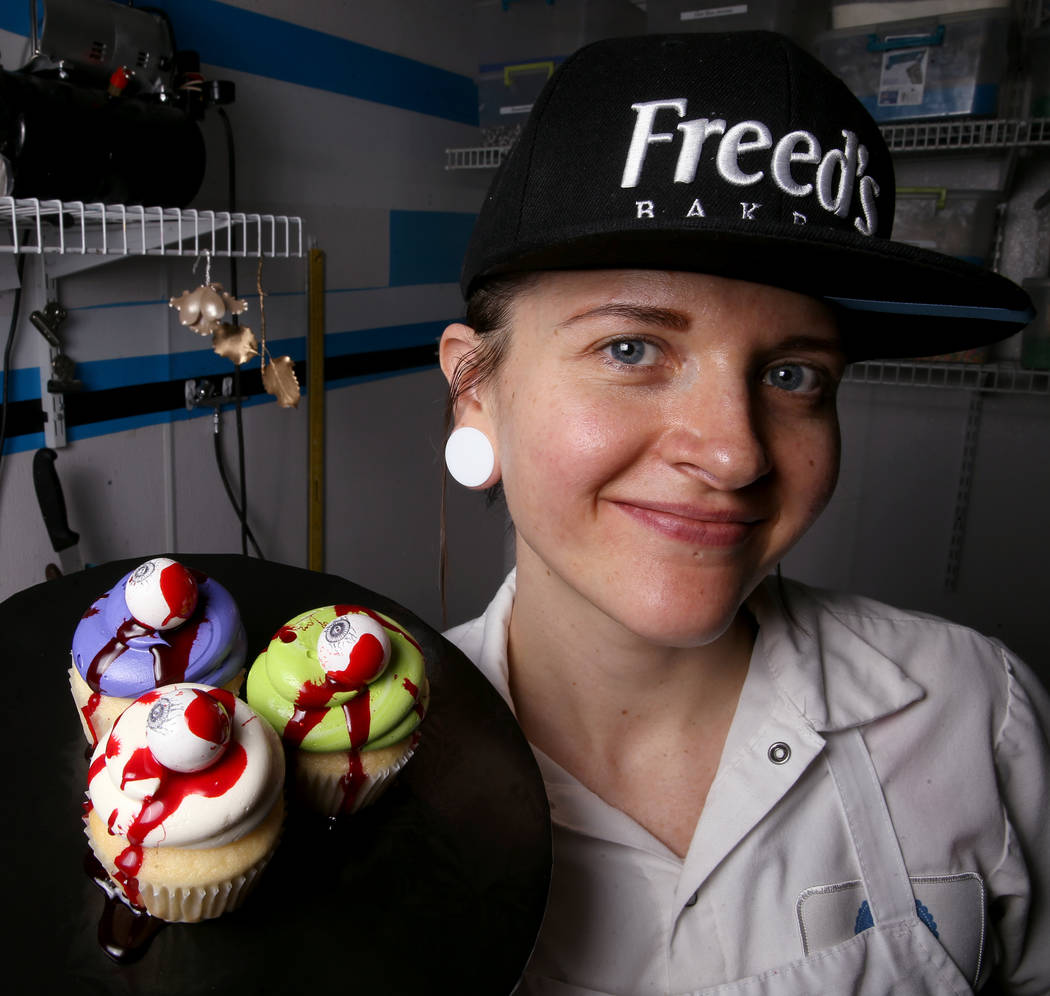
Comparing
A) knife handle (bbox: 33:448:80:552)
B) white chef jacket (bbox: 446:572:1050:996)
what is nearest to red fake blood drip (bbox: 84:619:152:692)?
white chef jacket (bbox: 446:572:1050:996)

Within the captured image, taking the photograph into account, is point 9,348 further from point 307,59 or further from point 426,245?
point 426,245

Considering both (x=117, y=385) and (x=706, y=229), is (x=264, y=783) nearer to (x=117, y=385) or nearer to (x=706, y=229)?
(x=706, y=229)

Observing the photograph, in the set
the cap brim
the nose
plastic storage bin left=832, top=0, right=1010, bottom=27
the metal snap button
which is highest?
plastic storage bin left=832, top=0, right=1010, bottom=27

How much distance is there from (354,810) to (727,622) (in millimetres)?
348

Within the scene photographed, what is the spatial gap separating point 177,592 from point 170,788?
0.40 feet

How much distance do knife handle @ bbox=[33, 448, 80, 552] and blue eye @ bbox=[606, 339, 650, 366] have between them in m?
1.16

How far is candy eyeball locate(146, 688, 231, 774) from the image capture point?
1.47ft

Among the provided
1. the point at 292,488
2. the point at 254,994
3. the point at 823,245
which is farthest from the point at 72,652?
the point at 292,488

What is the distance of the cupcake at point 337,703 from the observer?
21.7 inches

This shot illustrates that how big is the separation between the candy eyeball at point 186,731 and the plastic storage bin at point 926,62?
2.12 m

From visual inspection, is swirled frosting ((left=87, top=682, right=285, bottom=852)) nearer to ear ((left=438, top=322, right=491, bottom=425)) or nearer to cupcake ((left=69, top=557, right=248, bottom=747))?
cupcake ((left=69, top=557, right=248, bottom=747))

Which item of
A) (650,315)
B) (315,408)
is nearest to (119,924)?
(650,315)

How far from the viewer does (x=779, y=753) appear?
0.87m

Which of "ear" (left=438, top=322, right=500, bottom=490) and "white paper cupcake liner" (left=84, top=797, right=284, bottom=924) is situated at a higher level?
"ear" (left=438, top=322, right=500, bottom=490)
